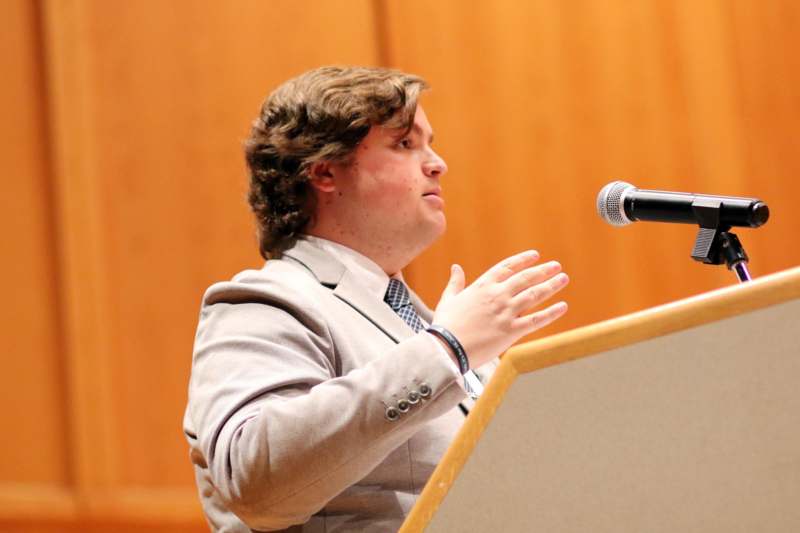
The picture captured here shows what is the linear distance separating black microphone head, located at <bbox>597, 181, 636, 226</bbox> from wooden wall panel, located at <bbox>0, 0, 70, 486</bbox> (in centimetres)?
135

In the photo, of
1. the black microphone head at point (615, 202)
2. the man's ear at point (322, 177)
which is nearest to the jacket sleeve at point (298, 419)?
the black microphone head at point (615, 202)

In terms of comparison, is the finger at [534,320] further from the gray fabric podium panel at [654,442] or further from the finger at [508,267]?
the gray fabric podium panel at [654,442]

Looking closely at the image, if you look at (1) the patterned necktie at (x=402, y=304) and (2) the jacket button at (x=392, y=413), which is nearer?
(2) the jacket button at (x=392, y=413)

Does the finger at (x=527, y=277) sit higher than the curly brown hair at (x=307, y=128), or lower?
lower

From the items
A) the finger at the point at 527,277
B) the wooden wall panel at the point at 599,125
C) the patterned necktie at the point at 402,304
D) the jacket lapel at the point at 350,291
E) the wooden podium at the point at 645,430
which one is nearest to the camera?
the wooden podium at the point at 645,430

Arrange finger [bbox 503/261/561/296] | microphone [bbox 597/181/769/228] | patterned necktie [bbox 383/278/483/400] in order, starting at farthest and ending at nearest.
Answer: patterned necktie [bbox 383/278/483/400] < finger [bbox 503/261/561/296] < microphone [bbox 597/181/769/228]

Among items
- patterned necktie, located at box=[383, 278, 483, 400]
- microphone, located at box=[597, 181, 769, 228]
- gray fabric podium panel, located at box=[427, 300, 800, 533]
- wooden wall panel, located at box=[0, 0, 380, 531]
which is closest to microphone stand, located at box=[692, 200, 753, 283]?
microphone, located at box=[597, 181, 769, 228]

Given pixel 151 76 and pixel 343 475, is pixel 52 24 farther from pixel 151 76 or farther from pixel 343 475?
pixel 343 475

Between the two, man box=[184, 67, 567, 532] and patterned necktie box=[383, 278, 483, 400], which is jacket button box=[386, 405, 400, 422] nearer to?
man box=[184, 67, 567, 532]

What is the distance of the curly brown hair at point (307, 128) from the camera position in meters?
1.47

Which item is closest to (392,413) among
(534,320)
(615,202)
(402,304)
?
(534,320)

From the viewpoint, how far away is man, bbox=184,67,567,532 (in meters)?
1.02

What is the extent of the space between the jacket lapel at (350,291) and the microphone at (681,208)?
31cm

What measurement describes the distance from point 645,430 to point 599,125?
1.53 m
